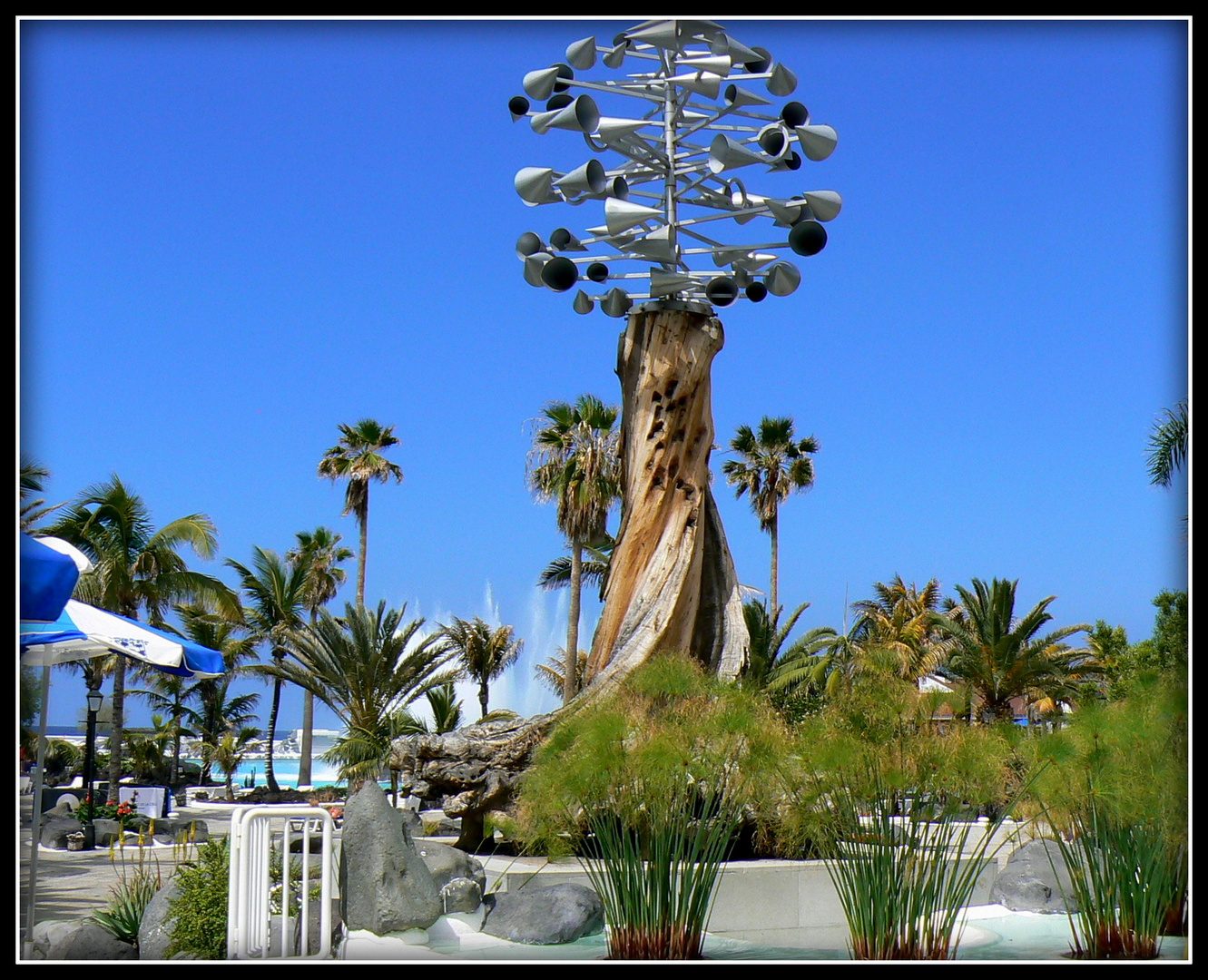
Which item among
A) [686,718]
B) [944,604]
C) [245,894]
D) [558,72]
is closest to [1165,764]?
[686,718]

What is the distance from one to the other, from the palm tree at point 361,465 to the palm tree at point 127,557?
8631 millimetres

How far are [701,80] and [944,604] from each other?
33886 millimetres

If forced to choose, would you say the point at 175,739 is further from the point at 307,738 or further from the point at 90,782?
the point at 90,782

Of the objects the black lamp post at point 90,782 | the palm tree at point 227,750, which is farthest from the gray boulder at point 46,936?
the palm tree at point 227,750

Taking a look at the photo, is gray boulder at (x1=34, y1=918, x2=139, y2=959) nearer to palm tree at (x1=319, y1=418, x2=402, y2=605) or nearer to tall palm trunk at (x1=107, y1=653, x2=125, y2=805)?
tall palm trunk at (x1=107, y1=653, x2=125, y2=805)

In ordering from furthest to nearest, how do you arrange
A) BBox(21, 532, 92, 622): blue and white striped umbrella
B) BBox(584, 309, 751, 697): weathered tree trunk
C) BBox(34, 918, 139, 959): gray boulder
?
BBox(584, 309, 751, 697): weathered tree trunk → BBox(34, 918, 139, 959): gray boulder → BBox(21, 532, 92, 622): blue and white striped umbrella

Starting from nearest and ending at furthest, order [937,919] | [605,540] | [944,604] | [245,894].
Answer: [245,894], [937,919], [605,540], [944,604]

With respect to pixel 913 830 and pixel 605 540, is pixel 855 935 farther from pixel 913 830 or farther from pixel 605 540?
pixel 605 540

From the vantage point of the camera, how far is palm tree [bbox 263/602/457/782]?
74.8 ft

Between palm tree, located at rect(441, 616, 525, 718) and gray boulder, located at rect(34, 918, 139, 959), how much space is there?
25.5 m

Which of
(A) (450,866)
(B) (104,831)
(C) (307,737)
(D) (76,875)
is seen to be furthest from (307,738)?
(A) (450,866)

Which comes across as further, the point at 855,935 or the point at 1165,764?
the point at 855,935

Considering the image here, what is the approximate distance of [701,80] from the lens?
10219 mm

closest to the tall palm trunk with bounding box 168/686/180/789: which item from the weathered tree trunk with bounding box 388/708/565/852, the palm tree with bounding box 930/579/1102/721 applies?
the palm tree with bounding box 930/579/1102/721
